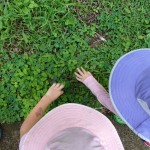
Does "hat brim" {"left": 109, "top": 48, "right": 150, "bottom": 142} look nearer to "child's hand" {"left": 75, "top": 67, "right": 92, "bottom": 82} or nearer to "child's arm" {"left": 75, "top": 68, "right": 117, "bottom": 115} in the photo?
"child's arm" {"left": 75, "top": 68, "right": 117, "bottom": 115}

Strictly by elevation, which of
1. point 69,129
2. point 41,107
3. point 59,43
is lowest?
point 41,107

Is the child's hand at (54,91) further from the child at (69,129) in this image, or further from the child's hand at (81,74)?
the child at (69,129)

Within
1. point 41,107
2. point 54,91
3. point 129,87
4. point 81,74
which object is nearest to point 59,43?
point 81,74

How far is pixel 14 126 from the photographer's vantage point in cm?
261

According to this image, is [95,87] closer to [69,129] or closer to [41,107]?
[41,107]

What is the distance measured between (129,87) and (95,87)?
1.25 ft

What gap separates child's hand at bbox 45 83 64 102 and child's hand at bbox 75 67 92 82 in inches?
5.9

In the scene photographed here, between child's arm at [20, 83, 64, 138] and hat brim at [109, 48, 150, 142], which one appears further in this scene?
child's arm at [20, 83, 64, 138]

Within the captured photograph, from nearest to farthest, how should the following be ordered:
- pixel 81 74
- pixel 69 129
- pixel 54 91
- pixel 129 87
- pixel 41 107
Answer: pixel 69 129, pixel 129 87, pixel 41 107, pixel 54 91, pixel 81 74

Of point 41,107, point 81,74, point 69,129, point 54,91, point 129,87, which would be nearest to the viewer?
point 69,129

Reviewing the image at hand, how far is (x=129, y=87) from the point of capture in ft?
7.08

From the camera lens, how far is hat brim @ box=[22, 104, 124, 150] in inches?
81.0

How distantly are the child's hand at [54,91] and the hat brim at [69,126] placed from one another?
0.31 metres

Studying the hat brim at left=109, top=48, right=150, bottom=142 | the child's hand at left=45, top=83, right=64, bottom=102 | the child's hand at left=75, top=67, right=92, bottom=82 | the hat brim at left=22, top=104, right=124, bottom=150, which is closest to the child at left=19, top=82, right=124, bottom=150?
the hat brim at left=22, top=104, right=124, bottom=150
